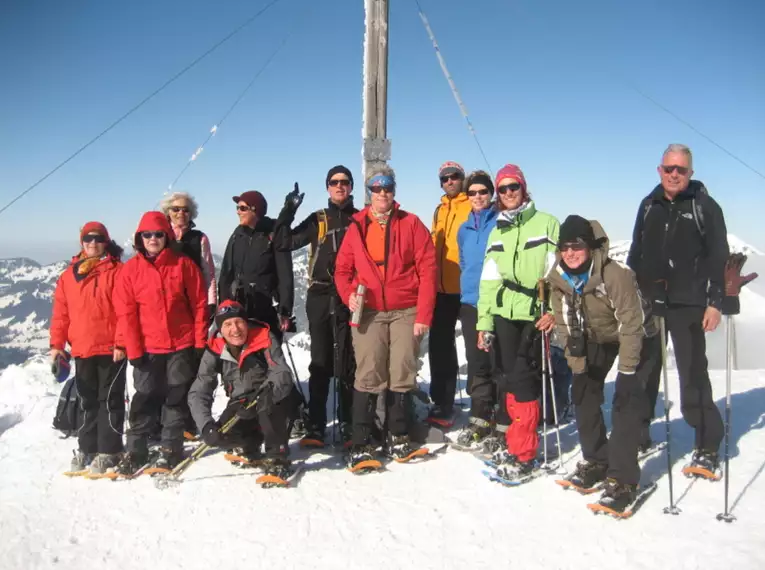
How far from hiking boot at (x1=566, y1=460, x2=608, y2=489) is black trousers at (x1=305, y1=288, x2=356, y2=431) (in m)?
2.30

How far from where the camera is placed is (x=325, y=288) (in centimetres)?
514

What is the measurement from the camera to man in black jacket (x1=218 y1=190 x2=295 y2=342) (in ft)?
17.0

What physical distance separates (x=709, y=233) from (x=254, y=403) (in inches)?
158

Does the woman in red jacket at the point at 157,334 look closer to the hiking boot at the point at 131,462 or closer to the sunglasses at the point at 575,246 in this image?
the hiking boot at the point at 131,462

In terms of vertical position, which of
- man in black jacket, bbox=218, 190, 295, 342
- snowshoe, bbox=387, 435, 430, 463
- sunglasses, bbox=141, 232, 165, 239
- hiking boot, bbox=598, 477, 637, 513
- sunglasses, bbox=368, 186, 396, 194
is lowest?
snowshoe, bbox=387, 435, 430, 463

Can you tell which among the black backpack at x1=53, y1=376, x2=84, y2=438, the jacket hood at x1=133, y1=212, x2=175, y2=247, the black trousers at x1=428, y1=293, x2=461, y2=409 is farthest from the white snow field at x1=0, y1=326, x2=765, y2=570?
the jacket hood at x1=133, y1=212, x2=175, y2=247

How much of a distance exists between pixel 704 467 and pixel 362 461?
2.84 meters

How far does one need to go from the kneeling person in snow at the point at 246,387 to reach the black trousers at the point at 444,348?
5.80 feet

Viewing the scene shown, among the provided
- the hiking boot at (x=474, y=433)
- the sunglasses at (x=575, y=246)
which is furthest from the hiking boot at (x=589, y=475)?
the sunglasses at (x=575, y=246)

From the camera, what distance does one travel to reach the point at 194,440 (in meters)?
5.56

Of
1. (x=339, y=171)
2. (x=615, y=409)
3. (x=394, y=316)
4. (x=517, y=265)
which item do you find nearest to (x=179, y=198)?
(x=339, y=171)

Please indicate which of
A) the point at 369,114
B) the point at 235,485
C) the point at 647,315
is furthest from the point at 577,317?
the point at 369,114

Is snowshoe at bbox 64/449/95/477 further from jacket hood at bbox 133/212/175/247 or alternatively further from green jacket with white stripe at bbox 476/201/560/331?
green jacket with white stripe at bbox 476/201/560/331

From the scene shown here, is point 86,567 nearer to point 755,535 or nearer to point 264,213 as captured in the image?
point 264,213
